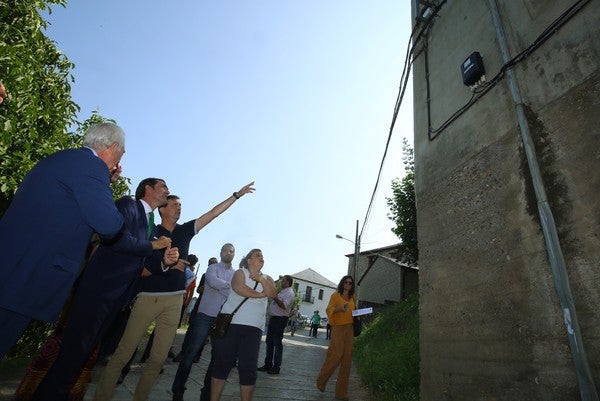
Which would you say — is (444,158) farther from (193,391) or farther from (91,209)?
(193,391)

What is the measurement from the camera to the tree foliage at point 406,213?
15.1 metres

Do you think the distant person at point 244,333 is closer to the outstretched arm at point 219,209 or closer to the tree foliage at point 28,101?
the outstretched arm at point 219,209

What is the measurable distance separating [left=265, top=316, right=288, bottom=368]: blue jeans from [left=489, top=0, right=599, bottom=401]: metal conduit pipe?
200 inches

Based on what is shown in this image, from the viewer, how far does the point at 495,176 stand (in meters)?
3.42

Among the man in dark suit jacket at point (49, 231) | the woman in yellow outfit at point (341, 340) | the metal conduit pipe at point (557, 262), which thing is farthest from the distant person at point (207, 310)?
the metal conduit pipe at point (557, 262)

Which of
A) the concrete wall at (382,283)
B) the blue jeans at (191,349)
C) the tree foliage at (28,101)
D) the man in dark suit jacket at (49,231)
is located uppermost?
the concrete wall at (382,283)

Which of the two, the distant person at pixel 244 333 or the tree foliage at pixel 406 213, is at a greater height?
the tree foliage at pixel 406 213

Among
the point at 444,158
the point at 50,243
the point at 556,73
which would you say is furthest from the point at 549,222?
the point at 50,243

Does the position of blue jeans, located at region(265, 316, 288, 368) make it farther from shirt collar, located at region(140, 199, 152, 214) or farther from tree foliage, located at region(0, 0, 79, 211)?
tree foliage, located at region(0, 0, 79, 211)

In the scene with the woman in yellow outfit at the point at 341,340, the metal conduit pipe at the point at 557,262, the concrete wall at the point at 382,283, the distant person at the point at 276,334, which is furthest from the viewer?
the concrete wall at the point at 382,283

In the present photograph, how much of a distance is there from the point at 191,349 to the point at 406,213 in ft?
43.2

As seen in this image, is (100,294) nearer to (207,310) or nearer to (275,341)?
(207,310)

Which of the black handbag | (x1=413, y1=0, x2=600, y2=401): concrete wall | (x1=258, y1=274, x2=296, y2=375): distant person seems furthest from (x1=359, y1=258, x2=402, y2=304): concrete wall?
the black handbag

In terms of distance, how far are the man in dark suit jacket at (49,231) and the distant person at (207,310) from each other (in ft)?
7.57
